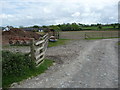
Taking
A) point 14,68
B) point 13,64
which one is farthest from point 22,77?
point 13,64

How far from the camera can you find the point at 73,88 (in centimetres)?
456

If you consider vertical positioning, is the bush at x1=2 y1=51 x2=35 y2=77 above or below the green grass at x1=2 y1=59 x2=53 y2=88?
above

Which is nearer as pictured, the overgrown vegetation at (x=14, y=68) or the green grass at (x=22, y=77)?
the green grass at (x=22, y=77)

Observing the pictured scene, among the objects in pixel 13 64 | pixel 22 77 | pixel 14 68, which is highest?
pixel 13 64

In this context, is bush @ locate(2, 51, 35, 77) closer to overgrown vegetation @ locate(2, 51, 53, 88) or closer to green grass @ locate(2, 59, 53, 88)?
overgrown vegetation @ locate(2, 51, 53, 88)

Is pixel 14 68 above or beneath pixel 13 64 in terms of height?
beneath

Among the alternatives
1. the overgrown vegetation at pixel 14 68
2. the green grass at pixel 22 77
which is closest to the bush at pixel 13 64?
the overgrown vegetation at pixel 14 68

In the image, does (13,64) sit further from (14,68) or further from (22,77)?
(22,77)

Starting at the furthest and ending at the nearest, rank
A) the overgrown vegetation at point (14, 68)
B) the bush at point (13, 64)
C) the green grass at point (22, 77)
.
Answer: the bush at point (13, 64)
the overgrown vegetation at point (14, 68)
the green grass at point (22, 77)

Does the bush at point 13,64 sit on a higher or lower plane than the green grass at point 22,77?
higher

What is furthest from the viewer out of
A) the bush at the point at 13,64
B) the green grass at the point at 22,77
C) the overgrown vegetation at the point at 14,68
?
the bush at the point at 13,64

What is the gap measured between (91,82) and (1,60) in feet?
10.7

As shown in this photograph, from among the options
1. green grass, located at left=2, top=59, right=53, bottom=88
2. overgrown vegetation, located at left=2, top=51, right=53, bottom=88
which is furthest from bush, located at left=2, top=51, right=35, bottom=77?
green grass, located at left=2, top=59, right=53, bottom=88

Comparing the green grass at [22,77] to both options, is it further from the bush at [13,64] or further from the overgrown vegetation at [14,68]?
the bush at [13,64]
